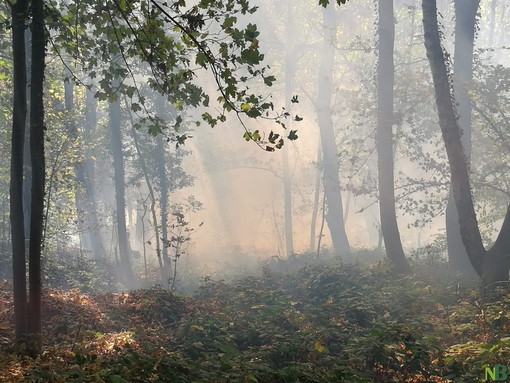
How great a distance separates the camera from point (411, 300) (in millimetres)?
12781

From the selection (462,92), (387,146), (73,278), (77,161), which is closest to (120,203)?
(77,161)

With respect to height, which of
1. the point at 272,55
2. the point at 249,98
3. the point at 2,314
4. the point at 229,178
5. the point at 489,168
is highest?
the point at 272,55

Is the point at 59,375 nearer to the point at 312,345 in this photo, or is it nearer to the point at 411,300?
the point at 312,345

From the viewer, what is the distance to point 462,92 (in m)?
18.3

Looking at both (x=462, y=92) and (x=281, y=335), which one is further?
(x=462, y=92)

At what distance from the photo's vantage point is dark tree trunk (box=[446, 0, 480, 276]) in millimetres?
16531

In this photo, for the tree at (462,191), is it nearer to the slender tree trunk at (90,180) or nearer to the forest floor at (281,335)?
the forest floor at (281,335)

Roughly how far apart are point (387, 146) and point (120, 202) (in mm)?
17194

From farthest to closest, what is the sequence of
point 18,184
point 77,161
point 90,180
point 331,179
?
point 90,180, point 331,179, point 77,161, point 18,184

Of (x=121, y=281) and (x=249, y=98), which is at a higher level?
(x=249, y=98)

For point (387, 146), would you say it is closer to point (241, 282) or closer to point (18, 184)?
point (241, 282)

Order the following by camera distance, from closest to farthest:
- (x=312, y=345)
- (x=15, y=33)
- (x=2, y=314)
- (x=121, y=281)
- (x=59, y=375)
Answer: (x=59, y=375) → (x=15, y=33) → (x=312, y=345) → (x=2, y=314) → (x=121, y=281)

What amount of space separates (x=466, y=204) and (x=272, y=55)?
3120 cm

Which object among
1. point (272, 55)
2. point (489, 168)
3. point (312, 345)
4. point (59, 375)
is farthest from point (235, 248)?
point (59, 375)
